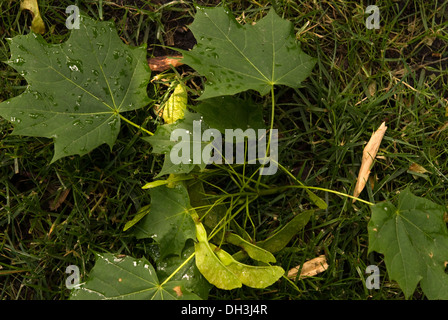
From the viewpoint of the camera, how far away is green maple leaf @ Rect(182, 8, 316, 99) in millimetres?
1976

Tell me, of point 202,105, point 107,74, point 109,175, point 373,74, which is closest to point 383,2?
point 373,74

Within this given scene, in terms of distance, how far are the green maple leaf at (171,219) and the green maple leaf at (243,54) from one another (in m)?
0.50

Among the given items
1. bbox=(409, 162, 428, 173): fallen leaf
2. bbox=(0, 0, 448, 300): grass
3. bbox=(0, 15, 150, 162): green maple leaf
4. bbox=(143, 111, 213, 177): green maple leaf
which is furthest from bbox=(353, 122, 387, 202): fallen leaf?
bbox=(0, 15, 150, 162): green maple leaf

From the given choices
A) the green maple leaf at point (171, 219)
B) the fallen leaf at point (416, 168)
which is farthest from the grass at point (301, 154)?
the green maple leaf at point (171, 219)

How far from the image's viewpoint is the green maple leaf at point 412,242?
190cm

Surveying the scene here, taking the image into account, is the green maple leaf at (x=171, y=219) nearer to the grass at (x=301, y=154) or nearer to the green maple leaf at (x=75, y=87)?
the grass at (x=301, y=154)

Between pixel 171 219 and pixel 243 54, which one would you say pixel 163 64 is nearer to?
pixel 243 54

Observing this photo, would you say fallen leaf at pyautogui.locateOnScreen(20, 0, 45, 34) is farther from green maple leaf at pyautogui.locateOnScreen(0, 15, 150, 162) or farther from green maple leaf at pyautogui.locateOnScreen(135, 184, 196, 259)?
green maple leaf at pyautogui.locateOnScreen(135, 184, 196, 259)

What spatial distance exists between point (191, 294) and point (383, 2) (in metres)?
1.79

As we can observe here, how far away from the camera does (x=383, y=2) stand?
94.0 inches

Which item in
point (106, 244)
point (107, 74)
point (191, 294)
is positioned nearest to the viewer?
point (191, 294)

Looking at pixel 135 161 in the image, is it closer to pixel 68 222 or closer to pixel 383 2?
pixel 68 222

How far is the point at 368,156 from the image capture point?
2277 mm

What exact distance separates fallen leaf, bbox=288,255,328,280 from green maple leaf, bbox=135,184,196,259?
0.59 meters
